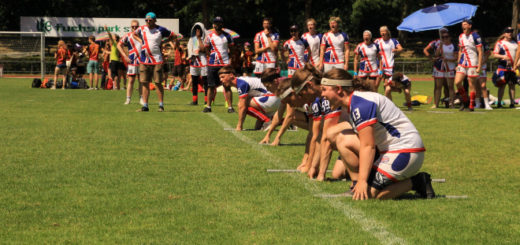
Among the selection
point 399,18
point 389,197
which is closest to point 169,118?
point 389,197

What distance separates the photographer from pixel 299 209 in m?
5.89

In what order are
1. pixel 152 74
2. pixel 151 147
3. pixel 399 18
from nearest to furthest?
pixel 151 147, pixel 152 74, pixel 399 18

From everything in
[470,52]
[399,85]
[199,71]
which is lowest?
[399,85]

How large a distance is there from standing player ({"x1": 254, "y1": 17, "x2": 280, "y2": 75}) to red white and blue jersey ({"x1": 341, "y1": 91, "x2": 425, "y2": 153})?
11345mm

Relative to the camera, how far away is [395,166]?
6172mm

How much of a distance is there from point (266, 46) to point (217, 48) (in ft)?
3.79

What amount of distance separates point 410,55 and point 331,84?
50.3 m

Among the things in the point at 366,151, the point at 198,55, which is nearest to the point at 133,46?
the point at 198,55

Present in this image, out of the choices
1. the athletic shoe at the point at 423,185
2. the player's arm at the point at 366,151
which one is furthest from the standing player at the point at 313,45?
the player's arm at the point at 366,151

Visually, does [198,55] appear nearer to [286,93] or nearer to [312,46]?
[312,46]

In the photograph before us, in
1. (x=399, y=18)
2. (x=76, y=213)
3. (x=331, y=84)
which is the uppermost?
(x=399, y=18)

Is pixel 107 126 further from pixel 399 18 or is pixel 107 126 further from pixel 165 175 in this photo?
pixel 399 18

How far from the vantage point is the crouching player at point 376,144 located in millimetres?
5922

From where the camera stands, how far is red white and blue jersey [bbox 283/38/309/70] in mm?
17609
